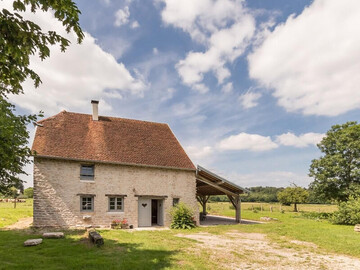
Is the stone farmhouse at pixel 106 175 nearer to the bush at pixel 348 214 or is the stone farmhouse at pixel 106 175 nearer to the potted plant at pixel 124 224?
the potted plant at pixel 124 224

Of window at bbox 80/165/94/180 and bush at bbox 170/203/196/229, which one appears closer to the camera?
window at bbox 80/165/94/180

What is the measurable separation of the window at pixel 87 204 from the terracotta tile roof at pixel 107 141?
2.71m

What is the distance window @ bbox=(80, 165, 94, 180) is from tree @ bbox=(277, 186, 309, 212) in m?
33.4

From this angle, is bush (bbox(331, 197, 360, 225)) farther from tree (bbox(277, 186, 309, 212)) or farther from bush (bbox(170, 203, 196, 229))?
tree (bbox(277, 186, 309, 212))

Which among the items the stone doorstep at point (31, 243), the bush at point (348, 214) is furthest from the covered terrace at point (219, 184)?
the stone doorstep at point (31, 243)

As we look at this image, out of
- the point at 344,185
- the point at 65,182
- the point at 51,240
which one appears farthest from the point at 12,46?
the point at 344,185

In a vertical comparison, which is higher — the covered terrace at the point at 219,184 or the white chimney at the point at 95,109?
the white chimney at the point at 95,109

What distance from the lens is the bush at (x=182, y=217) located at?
17344 millimetres

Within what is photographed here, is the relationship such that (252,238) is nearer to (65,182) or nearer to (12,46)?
(65,182)

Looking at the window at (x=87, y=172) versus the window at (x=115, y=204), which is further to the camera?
the window at (x=115, y=204)

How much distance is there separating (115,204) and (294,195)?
32.4 metres

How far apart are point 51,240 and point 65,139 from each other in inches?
307

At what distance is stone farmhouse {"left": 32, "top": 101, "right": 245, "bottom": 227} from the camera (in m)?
15.8

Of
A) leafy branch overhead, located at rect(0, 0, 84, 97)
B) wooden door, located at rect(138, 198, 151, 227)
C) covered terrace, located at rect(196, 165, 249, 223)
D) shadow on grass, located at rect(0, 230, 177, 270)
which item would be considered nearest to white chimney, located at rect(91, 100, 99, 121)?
wooden door, located at rect(138, 198, 151, 227)
